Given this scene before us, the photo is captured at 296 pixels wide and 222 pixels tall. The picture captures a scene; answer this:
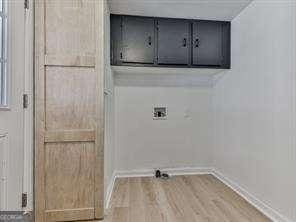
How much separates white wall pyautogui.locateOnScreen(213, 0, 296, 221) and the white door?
220 centimetres

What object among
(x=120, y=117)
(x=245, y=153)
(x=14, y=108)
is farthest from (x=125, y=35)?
(x=245, y=153)

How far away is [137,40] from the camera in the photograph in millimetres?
2799

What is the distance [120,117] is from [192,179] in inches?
54.6

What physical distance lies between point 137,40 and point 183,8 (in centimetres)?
66

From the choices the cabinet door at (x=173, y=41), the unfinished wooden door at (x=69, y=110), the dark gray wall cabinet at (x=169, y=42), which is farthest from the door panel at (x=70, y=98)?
the cabinet door at (x=173, y=41)

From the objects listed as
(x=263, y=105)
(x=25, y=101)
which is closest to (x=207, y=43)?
(x=263, y=105)

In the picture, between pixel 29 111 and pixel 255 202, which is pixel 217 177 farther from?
pixel 29 111

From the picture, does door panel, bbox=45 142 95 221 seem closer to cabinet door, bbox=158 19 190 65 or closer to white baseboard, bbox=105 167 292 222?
white baseboard, bbox=105 167 292 222

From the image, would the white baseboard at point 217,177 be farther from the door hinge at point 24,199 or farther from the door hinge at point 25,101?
the door hinge at point 25,101

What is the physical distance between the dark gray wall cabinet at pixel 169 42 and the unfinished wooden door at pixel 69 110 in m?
0.79

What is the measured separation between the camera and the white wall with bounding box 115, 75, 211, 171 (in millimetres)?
3342

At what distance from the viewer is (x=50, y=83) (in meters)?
1.94

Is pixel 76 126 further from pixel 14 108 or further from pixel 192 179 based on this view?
pixel 192 179

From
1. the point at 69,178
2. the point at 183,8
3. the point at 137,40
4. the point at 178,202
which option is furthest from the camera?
the point at 137,40
